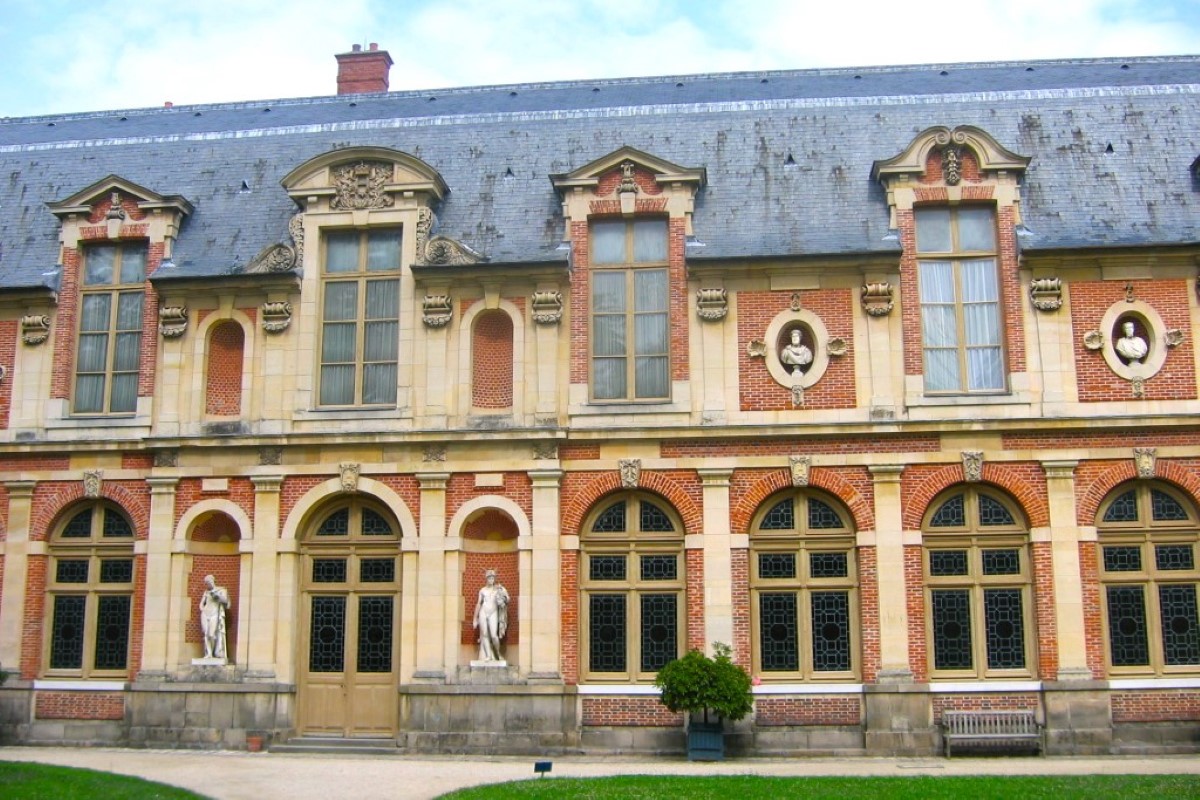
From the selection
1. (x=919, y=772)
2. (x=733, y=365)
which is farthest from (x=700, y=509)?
(x=919, y=772)

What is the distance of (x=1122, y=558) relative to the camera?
20.0 m

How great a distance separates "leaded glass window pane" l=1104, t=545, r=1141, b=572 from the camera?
65.4 feet

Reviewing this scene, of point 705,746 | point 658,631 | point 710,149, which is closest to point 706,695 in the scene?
point 705,746

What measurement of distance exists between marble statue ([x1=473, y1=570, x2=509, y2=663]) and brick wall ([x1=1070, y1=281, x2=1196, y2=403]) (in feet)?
32.2

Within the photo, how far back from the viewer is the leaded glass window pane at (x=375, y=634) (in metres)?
20.8

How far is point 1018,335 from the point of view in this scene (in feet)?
67.1

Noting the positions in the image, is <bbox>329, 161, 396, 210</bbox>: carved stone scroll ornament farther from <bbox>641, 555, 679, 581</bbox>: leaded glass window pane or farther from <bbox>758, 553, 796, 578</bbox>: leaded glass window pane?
<bbox>758, 553, 796, 578</bbox>: leaded glass window pane

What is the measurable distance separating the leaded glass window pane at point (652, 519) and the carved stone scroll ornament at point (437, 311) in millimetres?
4515

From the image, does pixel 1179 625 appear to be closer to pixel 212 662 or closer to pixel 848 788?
pixel 848 788

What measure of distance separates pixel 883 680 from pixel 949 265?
689 centimetres

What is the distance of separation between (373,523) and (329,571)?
1.07 meters

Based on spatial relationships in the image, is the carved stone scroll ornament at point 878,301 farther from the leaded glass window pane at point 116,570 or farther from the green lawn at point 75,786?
the leaded glass window pane at point 116,570

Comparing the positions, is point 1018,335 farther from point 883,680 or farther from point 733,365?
point 883,680

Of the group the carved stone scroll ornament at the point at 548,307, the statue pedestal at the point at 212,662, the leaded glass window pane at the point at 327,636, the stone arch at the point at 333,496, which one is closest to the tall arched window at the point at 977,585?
the carved stone scroll ornament at the point at 548,307
